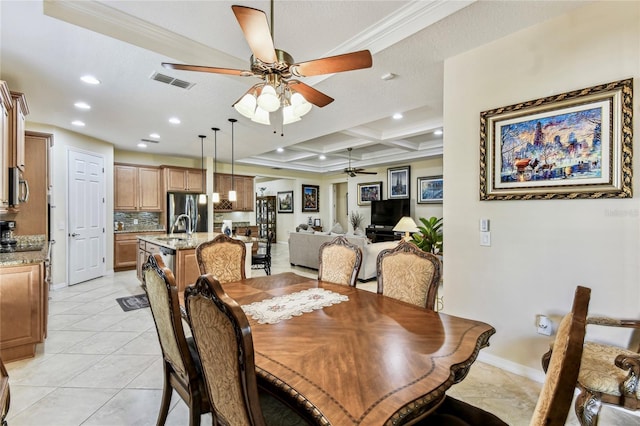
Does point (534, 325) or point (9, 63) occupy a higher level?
point (9, 63)

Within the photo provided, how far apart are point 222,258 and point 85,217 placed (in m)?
4.12

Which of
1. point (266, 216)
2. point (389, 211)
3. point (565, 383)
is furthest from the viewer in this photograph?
point (266, 216)

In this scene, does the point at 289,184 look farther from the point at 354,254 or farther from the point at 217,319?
the point at 217,319

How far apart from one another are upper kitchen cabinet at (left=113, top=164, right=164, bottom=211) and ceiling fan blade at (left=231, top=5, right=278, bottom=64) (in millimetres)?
5856

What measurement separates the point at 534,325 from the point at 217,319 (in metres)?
2.37

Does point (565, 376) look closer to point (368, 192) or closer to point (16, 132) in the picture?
point (16, 132)

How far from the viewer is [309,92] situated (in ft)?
7.14

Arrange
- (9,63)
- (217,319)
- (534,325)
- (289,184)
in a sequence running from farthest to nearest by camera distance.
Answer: (289,184) → (9,63) → (534,325) → (217,319)

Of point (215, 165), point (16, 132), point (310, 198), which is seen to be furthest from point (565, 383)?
point (310, 198)

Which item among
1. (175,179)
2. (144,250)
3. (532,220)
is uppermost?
(175,179)

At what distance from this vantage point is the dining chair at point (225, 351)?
855 millimetres

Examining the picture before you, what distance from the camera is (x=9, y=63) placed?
264 cm

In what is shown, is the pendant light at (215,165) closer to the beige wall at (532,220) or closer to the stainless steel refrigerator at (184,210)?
the stainless steel refrigerator at (184,210)

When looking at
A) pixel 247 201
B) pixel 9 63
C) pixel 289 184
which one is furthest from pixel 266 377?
pixel 289 184
